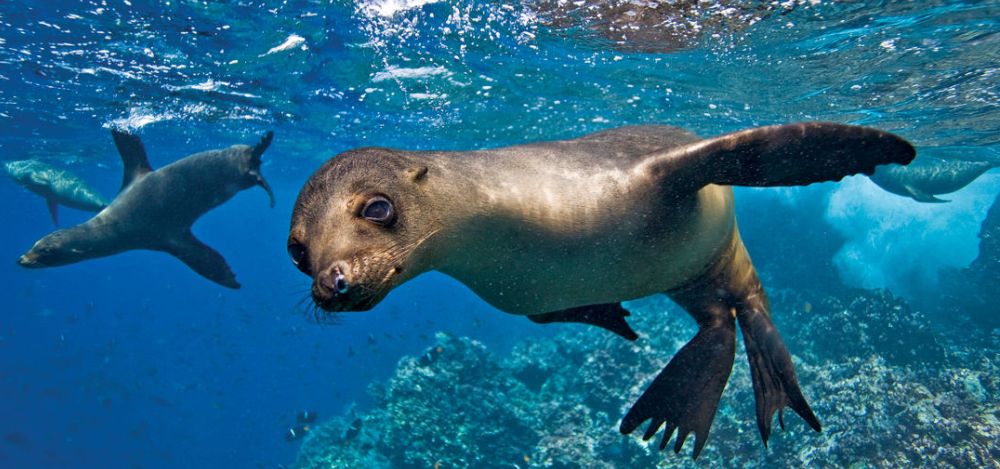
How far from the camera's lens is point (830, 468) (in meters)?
7.56

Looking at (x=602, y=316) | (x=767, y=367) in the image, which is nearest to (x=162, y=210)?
(x=602, y=316)

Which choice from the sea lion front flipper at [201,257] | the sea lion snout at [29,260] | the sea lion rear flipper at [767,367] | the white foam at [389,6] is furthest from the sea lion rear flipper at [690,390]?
the sea lion snout at [29,260]

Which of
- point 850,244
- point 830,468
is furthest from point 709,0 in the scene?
point 850,244

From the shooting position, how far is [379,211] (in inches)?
65.1

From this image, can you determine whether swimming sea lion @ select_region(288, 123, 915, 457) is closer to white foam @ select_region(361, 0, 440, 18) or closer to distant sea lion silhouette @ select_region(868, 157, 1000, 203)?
white foam @ select_region(361, 0, 440, 18)

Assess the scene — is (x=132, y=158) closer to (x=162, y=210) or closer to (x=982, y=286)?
(x=162, y=210)

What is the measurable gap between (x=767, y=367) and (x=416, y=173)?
3000mm

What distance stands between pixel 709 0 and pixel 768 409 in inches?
211

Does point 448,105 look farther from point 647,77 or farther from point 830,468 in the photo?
point 830,468

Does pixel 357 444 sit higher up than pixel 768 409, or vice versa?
pixel 768 409

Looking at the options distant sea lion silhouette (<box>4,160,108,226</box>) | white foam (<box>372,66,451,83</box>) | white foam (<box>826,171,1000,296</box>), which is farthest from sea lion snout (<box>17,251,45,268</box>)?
white foam (<box>826,171,1000,296</box>)

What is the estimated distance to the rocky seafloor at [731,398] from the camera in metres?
7.93

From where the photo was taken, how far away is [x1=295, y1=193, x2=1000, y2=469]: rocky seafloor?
26.0 feet

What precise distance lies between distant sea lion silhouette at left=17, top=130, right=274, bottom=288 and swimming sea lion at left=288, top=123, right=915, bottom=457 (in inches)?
235
